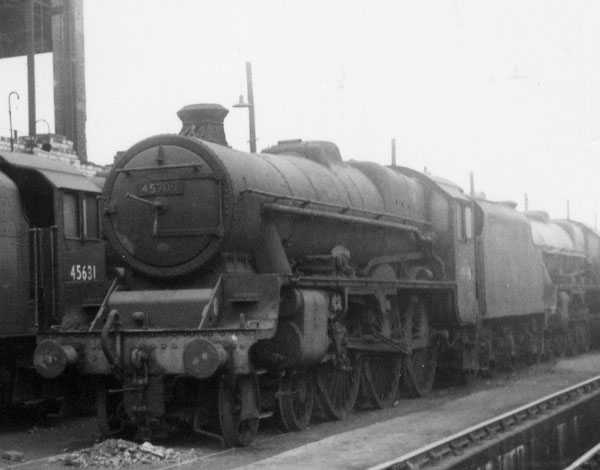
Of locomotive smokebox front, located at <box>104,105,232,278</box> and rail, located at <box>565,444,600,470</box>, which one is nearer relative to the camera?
rail, located at <box>565,444,600,470</box>

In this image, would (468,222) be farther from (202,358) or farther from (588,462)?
(202,358)

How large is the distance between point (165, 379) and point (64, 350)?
3.31ft

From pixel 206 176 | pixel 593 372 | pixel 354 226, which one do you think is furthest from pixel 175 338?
pixel 593 372

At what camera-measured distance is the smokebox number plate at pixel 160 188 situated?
34.6 ft

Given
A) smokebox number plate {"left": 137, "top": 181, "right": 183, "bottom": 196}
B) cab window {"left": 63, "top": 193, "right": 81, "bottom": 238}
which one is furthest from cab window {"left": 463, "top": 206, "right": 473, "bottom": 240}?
smokebox number plate {"left": 137, "top": 181, "right": 183, "bottom": 196}

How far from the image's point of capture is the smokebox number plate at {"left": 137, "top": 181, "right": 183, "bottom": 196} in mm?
10531

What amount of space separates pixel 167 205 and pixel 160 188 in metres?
0.20

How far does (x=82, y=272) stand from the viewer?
12109 millimetres

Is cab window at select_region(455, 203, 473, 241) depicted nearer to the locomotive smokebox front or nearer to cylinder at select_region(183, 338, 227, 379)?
the locomotive smokebox front

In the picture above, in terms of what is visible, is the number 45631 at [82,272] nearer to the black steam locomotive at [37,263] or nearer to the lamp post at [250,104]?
the black steam locomotive at [37,263]

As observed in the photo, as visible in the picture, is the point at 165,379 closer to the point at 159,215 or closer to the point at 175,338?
the point at 175,338

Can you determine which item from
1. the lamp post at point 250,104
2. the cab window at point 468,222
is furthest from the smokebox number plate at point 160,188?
the lamp post at point 250,104

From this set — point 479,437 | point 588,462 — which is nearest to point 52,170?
point 479,437

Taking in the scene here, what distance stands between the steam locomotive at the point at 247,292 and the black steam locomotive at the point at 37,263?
581 millimetres
